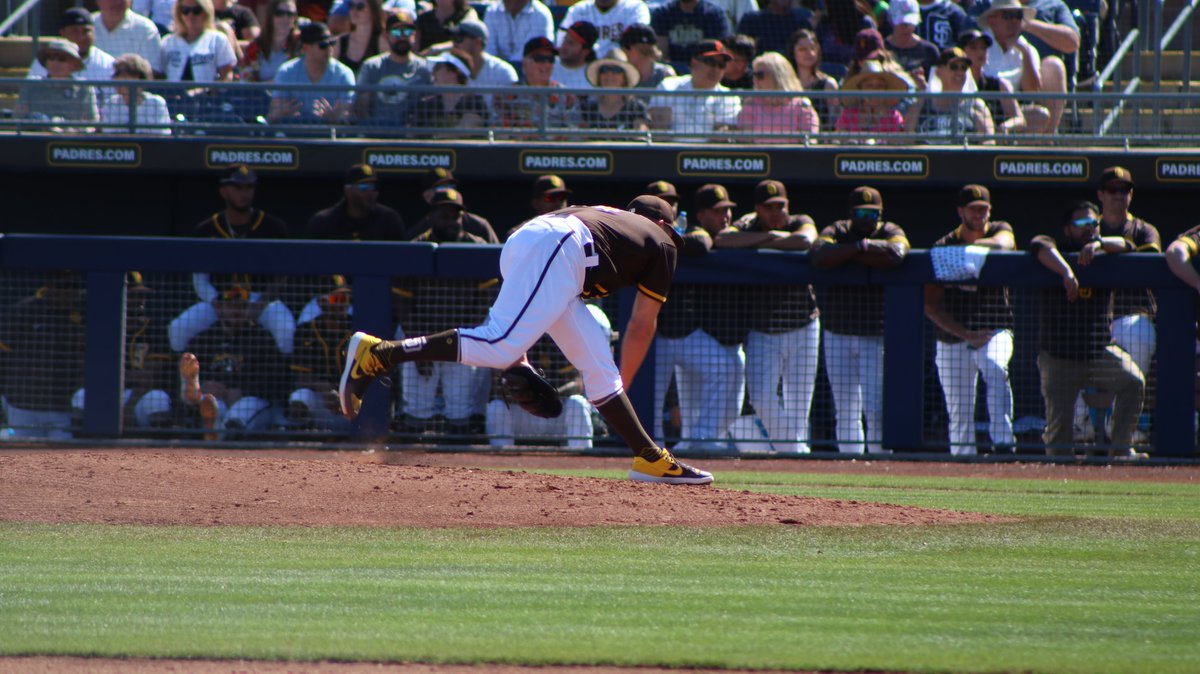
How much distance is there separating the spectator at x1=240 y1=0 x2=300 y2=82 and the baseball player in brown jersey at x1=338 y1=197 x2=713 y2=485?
647 centimetres

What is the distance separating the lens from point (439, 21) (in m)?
13.1

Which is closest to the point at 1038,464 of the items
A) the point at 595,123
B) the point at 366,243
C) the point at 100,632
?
the point at 595,123

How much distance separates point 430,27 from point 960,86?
5008 mm

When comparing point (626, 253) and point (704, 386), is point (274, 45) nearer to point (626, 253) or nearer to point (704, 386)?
point (704, 386)

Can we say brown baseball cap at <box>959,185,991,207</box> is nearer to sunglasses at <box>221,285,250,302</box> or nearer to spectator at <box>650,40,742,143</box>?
spectator at <box>650,40,742,143</box>

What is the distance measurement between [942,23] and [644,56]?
3208 mm

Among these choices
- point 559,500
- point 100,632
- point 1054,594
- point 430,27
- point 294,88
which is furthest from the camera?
point 430,27

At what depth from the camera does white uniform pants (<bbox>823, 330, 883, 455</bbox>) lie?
9758 mm

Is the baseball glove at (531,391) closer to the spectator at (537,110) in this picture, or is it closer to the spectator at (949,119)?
the spectator at (537,110)

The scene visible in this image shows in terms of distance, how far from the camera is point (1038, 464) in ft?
32.0

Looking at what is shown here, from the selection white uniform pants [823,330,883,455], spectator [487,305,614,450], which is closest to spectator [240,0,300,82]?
spectator [487,305,614,450]

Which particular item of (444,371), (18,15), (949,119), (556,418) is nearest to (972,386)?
(949,119)

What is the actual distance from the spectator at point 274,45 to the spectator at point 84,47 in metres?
1.22

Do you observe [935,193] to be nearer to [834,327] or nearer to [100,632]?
[834,327]
